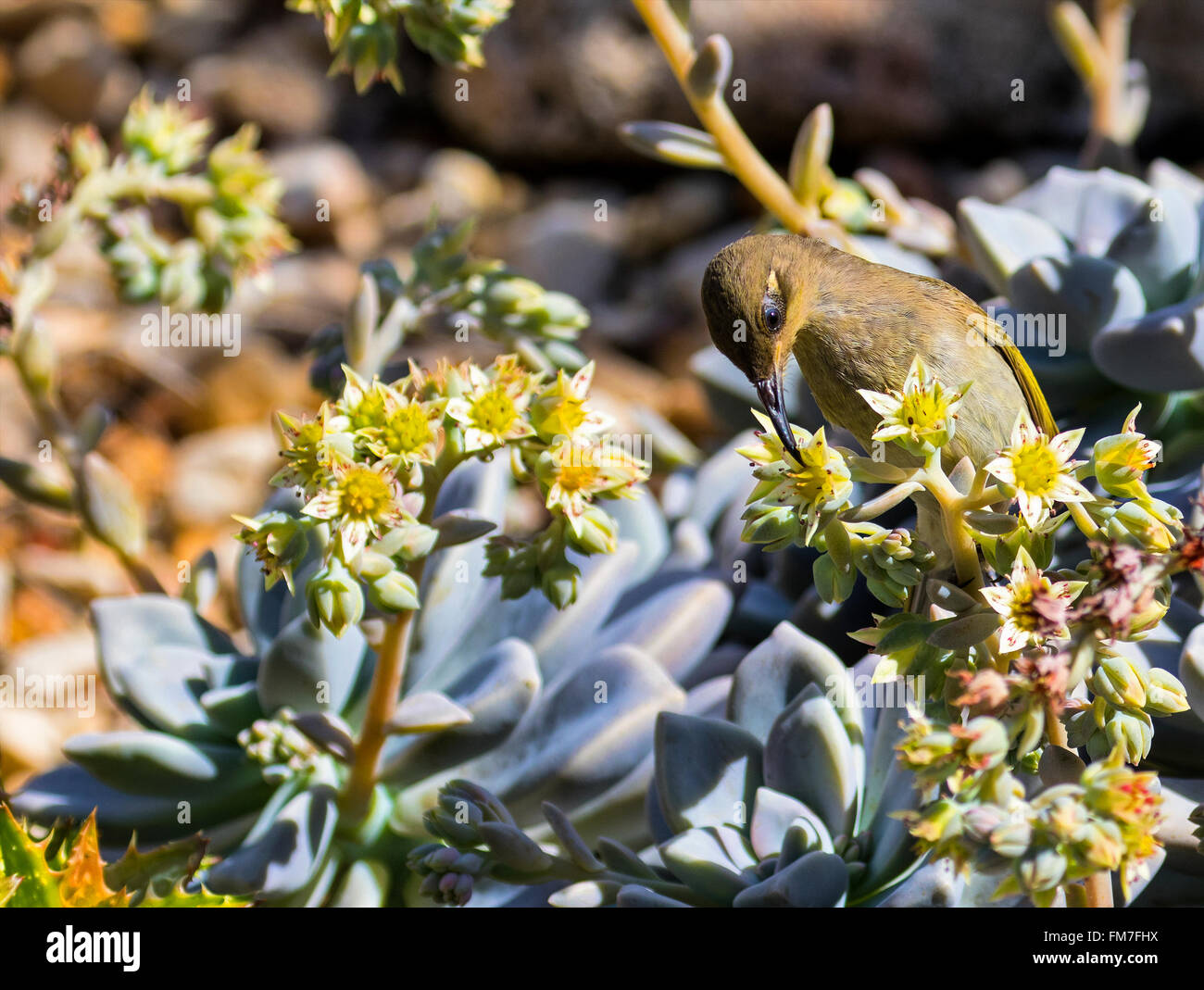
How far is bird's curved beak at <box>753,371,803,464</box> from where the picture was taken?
0.72 metres

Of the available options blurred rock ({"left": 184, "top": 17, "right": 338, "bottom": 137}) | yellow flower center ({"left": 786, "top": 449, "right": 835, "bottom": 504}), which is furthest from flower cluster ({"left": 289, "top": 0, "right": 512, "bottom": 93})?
blurred rock ({"left": 184, "top": 17, "right": 338, "bottom": 137})

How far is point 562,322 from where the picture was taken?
3.30ft

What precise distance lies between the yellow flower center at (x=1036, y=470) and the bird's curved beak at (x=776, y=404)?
0.44ft

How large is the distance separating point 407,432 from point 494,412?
0.05 metres

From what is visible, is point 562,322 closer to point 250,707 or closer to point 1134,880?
point 250,707

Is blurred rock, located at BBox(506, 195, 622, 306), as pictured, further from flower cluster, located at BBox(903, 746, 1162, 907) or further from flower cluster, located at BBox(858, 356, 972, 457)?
flower cluster, located at BBox(903, 746, 1162, 907)

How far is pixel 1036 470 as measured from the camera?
0.57 metres

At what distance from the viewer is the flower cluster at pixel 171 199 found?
106cm

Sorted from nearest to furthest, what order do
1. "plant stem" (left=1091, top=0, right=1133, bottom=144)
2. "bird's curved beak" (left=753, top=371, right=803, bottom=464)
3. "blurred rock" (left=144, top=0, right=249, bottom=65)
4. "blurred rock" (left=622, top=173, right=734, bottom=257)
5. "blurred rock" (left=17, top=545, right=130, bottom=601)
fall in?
"bird's curved beak" (left=753, top=371, right=803, bottom=464) < "plant stem" (left=1091, top=0, right=1133, bottom=144) < "blurred rock" (left=17, top=545, right=130, bottom=601) < "blurred rock" (left=622, top=173, right=734, bottom=257) < "blurred rock" (left=144, top=0, right=249, bottom=65)

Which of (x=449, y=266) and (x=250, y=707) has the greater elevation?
(x=449, y=266)

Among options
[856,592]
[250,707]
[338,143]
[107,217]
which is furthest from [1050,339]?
[338,143]

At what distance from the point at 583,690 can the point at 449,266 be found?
38cm

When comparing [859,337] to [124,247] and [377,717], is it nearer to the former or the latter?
[377,717]

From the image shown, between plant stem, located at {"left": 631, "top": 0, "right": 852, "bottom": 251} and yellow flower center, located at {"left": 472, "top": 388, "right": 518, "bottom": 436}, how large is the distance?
403 millimetres
